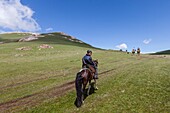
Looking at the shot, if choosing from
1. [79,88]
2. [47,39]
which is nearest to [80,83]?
[79,88]

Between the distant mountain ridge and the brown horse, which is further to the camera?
the distant mountain ridge

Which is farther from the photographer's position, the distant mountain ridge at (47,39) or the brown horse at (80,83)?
the distant mountain ridge at (47,39)

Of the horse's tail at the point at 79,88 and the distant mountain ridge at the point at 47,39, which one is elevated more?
the distant mountain ridge at the point at 47,39

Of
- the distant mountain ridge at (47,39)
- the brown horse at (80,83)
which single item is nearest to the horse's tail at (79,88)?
the brown horse at (80,83)

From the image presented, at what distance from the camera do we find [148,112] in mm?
15828

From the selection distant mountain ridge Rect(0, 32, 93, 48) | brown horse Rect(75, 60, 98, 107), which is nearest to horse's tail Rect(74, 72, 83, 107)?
brown horse Rect(75, 60, 98, 107)

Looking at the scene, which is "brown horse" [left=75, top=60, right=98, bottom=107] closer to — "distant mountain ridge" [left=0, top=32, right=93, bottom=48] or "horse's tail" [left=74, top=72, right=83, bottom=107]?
"horse's tail" [left=74, top=72, right=83, bottom=107]

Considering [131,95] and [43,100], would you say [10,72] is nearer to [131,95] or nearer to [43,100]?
[43,100]

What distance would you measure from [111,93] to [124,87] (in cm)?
226

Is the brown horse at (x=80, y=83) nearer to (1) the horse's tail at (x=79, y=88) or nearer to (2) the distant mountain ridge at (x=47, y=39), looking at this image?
(1) the horse's tail at (x=79, y=88)

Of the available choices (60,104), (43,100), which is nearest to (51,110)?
(60,104)

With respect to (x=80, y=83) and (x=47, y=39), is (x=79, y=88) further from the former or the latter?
(x=47, y=39)

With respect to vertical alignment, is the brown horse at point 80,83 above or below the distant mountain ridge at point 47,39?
below

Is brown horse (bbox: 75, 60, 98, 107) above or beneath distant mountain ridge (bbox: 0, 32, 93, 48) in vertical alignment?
beneath
